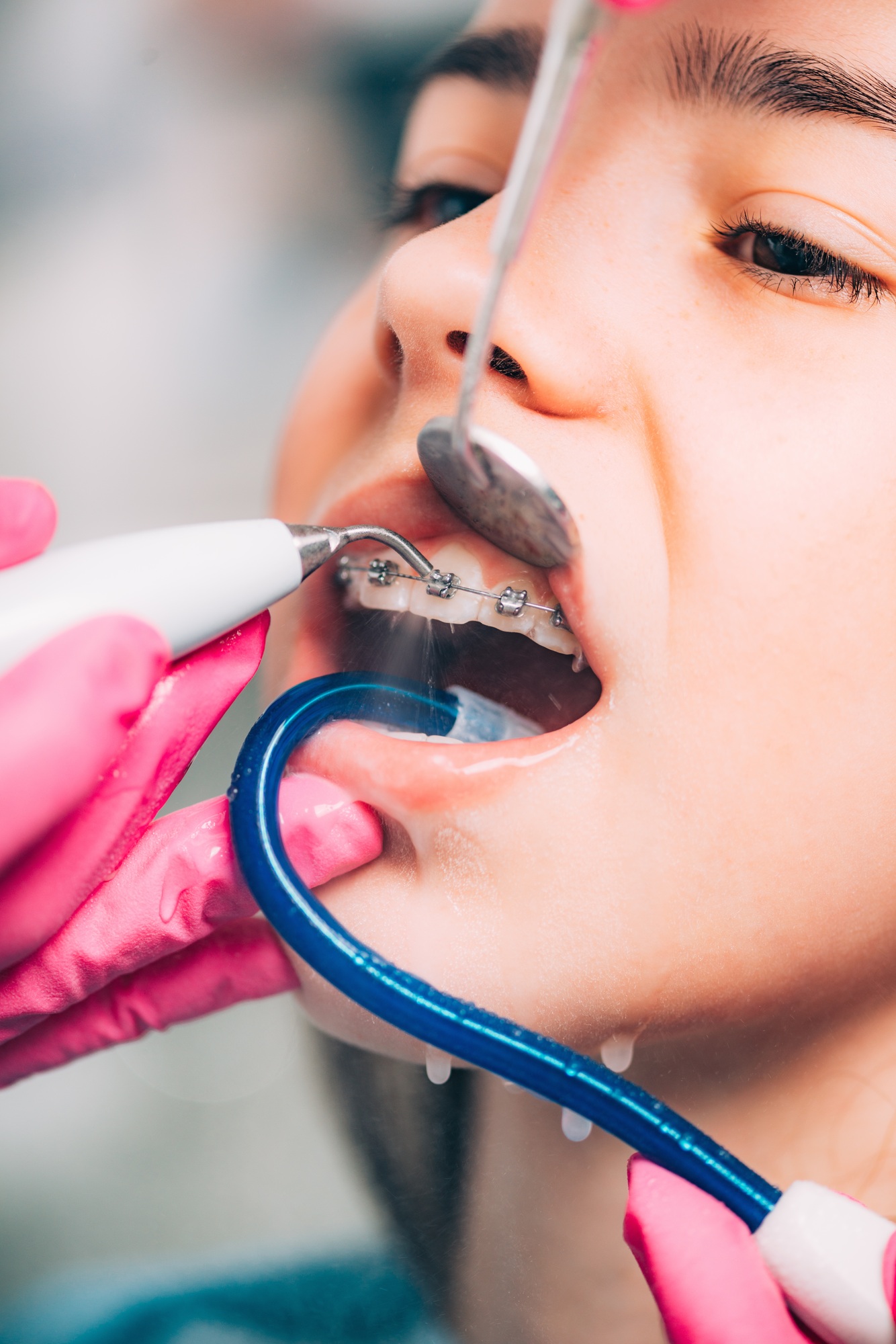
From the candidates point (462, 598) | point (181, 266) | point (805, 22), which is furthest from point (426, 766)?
point (181, 266)

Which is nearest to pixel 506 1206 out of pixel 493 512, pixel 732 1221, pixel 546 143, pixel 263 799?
pixel 732 1221

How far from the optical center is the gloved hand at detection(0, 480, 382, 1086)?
1.79ft

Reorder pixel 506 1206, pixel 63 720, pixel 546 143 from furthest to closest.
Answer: pixel 506 1206
pixel 63 720
pixel 546 143

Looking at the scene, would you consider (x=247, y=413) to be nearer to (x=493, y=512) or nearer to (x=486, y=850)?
(x=493, y=512)

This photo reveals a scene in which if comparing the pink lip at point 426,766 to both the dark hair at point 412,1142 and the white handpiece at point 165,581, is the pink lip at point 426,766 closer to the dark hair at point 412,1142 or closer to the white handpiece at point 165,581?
the white handpiece at point 165,581

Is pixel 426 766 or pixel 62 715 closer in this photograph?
pixel 62 715

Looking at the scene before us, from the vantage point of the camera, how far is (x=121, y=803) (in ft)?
2.07

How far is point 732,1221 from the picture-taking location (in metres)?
0.58

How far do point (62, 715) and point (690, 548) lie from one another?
0.34 metres

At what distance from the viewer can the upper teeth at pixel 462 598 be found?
0.70 meters

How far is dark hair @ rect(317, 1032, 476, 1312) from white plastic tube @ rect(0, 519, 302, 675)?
460 mm

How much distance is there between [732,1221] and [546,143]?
527mm

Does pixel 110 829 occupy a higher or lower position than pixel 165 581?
lower

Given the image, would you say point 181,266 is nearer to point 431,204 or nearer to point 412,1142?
point 431,204
